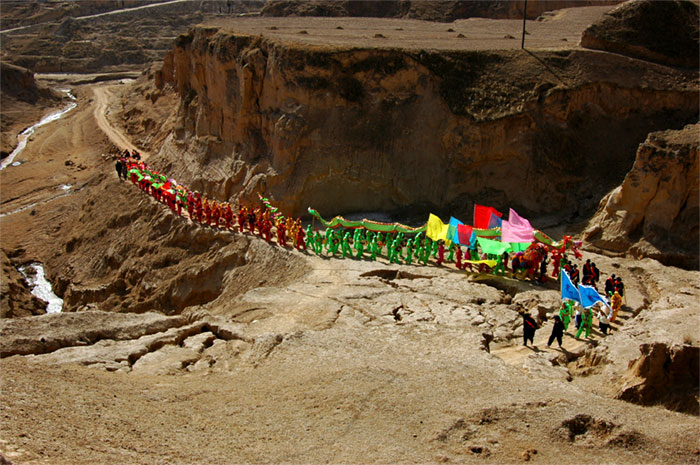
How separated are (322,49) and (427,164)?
657 cm

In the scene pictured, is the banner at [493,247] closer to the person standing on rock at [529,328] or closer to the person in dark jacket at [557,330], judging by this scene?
the person standing on rock at [529,328]

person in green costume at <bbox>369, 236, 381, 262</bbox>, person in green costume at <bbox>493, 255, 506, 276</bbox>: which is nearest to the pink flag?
person in green costume at <bbox>493, 255, 506, 276</bbox>

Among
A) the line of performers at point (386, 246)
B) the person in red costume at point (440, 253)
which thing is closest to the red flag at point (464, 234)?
the line of performers at point (386, 246)

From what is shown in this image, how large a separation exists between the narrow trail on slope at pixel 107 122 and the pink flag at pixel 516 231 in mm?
24418

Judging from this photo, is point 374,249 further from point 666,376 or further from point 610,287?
point 666,376

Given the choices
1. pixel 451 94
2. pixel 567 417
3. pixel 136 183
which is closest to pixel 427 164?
pixel 451 94

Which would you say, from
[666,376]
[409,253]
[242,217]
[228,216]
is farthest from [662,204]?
[228,216]

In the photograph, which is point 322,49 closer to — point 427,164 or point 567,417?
point 427,164

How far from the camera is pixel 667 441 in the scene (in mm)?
9305

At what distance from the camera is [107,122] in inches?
1741

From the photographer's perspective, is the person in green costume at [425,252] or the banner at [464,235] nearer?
the banner at [464,235]

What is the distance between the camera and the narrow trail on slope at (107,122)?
128 feet

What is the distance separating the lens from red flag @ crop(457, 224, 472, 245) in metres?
18.9

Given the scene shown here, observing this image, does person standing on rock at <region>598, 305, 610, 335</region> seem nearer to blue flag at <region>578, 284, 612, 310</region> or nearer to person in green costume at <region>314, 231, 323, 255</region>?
blue flag at <region>578, 284, 612, 310</region>
